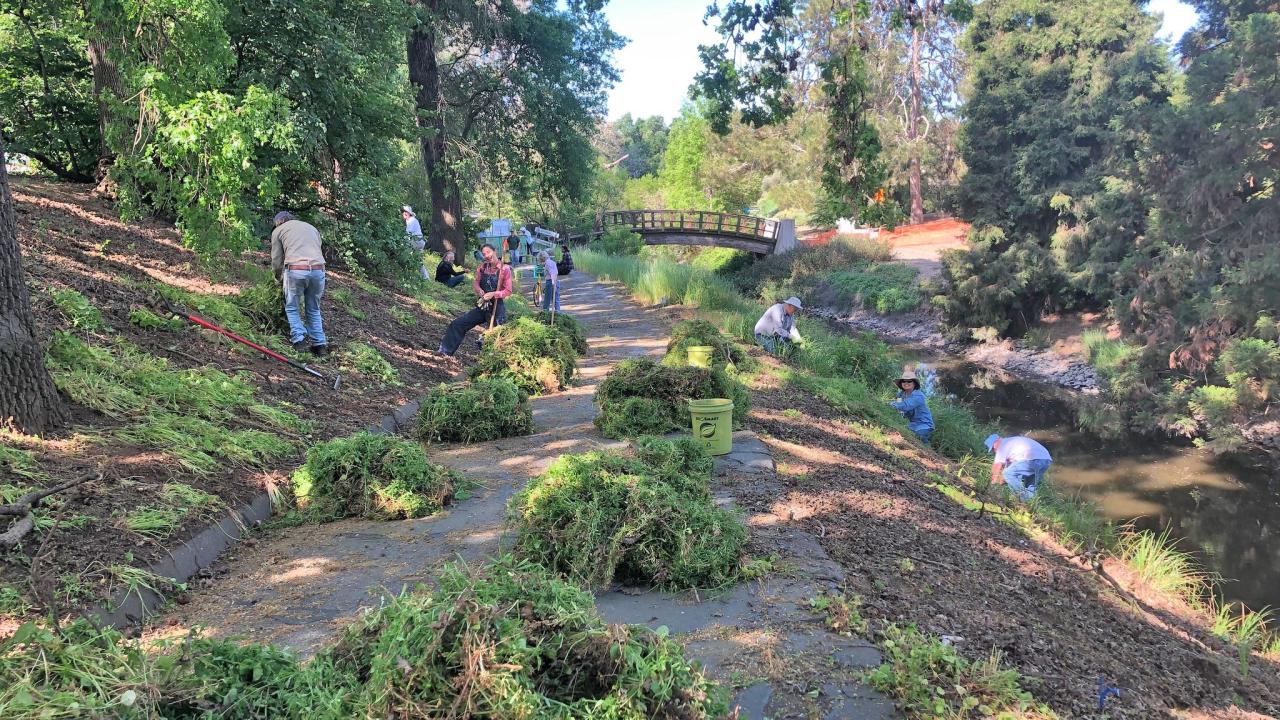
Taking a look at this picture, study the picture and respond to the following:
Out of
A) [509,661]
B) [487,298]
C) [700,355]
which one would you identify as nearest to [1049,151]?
[700,355]

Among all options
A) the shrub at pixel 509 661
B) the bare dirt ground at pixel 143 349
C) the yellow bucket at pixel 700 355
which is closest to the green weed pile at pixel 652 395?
the yellow bucket at pixel 700 355

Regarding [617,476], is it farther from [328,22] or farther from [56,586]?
[328,22]

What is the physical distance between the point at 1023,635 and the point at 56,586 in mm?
4960

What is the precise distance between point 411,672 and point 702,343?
8901 millimetres

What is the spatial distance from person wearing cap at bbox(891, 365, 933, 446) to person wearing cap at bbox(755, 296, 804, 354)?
93.1 inches

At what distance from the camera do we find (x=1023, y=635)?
452 centimetres

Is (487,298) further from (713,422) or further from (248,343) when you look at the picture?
(713,422)

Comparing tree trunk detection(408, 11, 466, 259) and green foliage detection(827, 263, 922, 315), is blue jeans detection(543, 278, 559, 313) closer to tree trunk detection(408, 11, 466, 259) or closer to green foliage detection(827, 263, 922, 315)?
tree trunk detection(408, 11, 466, 259)

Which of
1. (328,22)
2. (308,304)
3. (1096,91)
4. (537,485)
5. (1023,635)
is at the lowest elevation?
(1023,635)

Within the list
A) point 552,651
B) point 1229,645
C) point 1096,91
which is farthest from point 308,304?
point 1096,91

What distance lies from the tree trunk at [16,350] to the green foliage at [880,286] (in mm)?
28900

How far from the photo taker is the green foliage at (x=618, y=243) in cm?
4241

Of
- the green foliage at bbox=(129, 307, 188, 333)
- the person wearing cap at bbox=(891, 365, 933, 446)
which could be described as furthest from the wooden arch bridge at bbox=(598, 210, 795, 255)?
the green foliage at bbox=(129, 307, 188, 333)

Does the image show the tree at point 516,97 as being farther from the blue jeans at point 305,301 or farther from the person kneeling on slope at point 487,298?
the blue jeans at point 305,301
